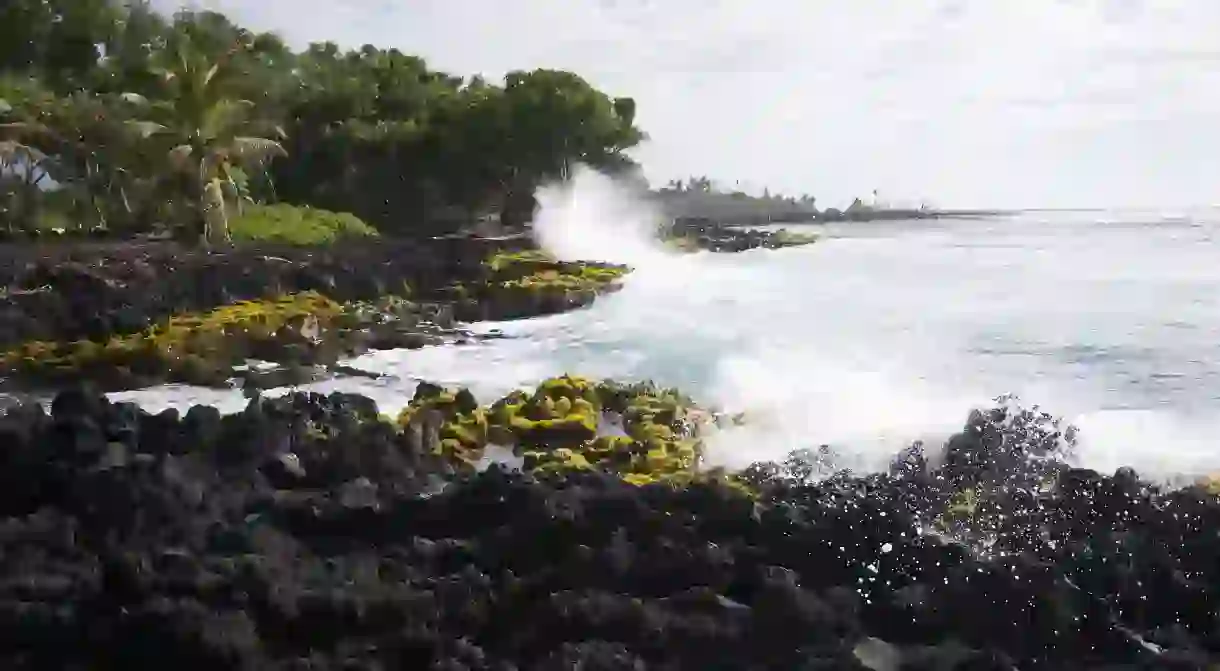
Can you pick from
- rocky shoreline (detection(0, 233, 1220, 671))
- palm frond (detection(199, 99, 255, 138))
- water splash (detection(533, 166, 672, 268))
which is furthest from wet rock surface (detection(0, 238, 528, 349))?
rocky shoreline (detection(0, 233, 1220, 671))

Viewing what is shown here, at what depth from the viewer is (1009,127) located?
276 inches

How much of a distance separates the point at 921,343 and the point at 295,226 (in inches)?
301

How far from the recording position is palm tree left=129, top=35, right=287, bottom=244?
12406 millimetres

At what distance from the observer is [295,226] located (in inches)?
476

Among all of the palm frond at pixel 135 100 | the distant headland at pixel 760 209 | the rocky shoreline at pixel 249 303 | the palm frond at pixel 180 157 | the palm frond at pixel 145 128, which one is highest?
the palm frond at pixel 135 100

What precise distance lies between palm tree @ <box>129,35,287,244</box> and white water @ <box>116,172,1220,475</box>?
549 cm

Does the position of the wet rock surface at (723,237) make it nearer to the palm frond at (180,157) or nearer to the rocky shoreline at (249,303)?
the rocky shoreline at (249,303)

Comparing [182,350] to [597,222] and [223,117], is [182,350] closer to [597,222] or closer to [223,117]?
[597,222]

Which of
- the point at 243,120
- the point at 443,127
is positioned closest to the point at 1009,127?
the point at 443,127

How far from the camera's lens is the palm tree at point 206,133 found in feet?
40.7

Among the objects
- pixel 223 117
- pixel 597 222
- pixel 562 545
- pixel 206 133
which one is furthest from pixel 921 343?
pixel 206 133

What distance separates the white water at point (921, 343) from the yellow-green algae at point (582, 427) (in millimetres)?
318

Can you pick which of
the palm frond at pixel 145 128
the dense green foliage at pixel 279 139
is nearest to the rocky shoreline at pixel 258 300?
the dense green foliage at pixel 279 139

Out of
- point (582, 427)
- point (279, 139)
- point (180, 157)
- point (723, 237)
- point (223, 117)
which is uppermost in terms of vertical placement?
point (223, 117)
